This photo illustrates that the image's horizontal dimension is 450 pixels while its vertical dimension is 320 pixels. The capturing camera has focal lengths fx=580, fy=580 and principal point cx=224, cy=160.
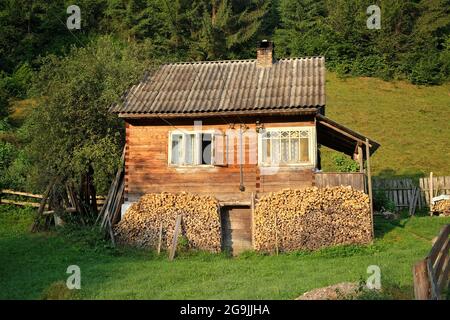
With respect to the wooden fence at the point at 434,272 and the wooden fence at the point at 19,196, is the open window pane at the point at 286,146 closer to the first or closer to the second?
the wooden fence at the point at 19,196

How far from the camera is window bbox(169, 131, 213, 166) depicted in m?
20.5

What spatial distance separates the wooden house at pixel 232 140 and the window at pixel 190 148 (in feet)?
0.12

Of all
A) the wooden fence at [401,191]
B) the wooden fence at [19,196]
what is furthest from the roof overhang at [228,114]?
the wooden fence at [401,191]

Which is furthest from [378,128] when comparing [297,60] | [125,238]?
[125,238]

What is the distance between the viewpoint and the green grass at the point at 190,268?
12.7 meters

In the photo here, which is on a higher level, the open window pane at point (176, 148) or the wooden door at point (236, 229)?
the open window pane at point (176, 148)

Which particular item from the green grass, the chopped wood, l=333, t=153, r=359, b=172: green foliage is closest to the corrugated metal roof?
the green grass

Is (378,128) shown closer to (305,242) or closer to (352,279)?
(305,242)

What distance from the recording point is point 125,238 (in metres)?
19.9

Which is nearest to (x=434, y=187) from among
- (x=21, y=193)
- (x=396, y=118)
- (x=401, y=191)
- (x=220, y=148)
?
(x=401, y=191)

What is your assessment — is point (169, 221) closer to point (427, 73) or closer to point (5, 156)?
point (5, 156)

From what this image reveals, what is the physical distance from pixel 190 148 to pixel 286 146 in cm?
339

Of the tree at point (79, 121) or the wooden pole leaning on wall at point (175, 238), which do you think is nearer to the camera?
the wooden pole leaning on wall at point (175, 238)

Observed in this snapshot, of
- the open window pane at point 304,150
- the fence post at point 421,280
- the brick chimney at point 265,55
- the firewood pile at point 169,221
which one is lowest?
the fence post at point 421,280
